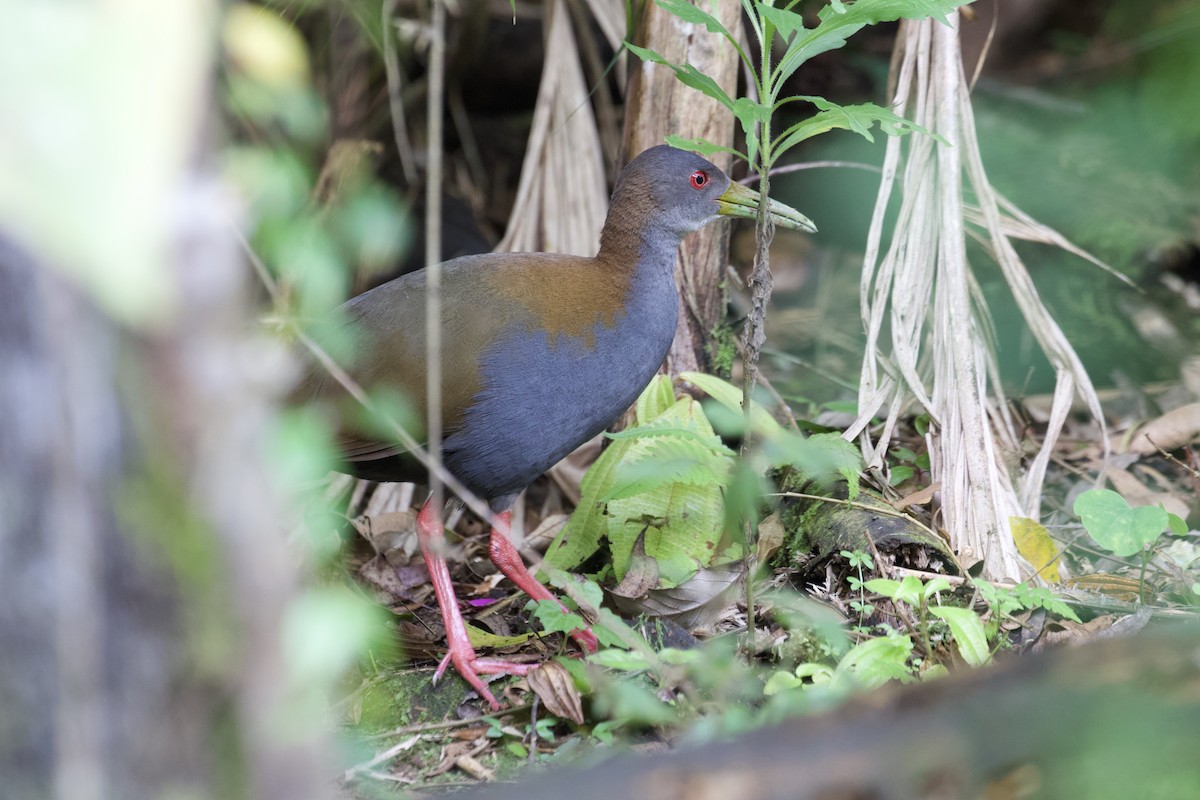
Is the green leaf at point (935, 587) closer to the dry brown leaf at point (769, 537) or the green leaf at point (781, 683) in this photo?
the green leaf at point (781, 683)

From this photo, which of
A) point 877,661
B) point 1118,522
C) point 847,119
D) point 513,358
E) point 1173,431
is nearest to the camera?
point 877,661

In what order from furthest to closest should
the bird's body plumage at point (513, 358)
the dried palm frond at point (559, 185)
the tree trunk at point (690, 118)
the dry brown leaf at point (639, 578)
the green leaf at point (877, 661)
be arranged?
the dried palm frond at point (559, 185) < the tree trunk at point (690, 118) < the bird's body plumage at point (513, 358) < the dry brown leaf at point (639, 578) < the green leaf at point (877, 661)

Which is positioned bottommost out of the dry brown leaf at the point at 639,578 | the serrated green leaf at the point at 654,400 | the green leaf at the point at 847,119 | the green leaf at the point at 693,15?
the dry brown leaf at the point at 639,578

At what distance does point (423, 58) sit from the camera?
235 inches

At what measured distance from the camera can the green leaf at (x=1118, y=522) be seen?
298 cm

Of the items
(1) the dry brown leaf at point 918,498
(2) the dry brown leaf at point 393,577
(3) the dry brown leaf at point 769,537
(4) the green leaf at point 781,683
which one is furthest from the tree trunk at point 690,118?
(4) the green leaf at point 781,683

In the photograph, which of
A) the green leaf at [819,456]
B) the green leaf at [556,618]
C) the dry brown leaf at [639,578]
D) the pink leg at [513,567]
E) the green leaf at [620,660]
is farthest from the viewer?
the pink leg at [513,567]

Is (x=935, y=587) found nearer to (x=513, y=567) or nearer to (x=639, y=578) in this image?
(x=639, y=578)

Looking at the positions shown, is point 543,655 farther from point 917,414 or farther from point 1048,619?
point 917,414

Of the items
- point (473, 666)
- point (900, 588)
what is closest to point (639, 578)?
point (473, 666)

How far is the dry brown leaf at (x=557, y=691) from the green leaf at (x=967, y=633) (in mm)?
860

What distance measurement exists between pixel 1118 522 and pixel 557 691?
1559mm

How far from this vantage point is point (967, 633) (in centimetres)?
260

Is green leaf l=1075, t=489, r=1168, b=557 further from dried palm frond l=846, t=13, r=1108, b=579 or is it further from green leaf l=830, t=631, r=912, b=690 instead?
green leaf l=830, t=631, r=912, b=690
